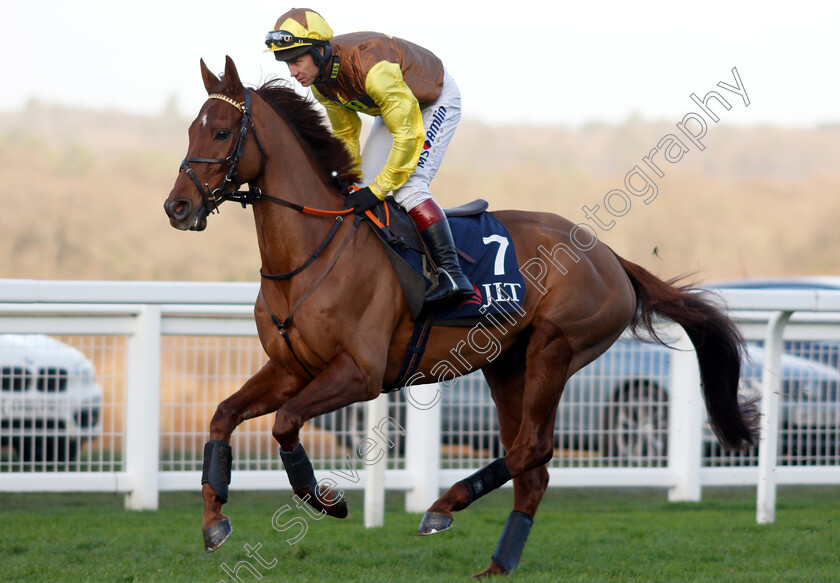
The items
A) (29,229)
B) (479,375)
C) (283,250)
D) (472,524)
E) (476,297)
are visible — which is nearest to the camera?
(283,250)

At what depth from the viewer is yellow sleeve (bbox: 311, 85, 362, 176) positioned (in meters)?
3.88

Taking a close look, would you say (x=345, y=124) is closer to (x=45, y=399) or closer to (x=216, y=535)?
(x=216, y=535)

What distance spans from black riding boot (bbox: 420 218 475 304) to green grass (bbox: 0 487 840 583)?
1.10m

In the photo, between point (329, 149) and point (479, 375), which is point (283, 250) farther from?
point (479, 375)

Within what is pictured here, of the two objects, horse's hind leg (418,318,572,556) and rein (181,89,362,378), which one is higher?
rein (181,89,362,378)

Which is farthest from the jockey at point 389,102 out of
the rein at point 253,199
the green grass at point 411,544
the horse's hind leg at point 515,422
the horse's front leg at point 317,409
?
the green grass at point 411,544

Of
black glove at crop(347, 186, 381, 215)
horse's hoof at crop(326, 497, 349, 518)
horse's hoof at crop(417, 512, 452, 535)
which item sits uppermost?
black glove at crop(347, 186, 381, 215)

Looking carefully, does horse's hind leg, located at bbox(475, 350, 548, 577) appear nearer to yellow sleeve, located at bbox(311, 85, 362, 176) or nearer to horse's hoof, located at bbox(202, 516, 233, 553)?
yellow sleeve, located at bbox(311, 85, 362, 176)

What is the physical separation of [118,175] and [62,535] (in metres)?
18.7

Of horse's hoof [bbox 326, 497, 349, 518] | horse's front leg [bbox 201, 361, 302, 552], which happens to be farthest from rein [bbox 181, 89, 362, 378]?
horse's hoof [bbox 326, 497, 349, 518]

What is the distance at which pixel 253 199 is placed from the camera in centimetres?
358

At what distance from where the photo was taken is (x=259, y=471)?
17.1 ft

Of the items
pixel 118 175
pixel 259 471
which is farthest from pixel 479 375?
pixel 118 175

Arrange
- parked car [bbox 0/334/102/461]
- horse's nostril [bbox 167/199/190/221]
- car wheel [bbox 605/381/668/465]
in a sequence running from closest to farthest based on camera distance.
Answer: horse's nostril [bbox 167/199/190/221] < parked car [bbox 0/334/102/461] < car wheel [bbox 605/381/668/465]
